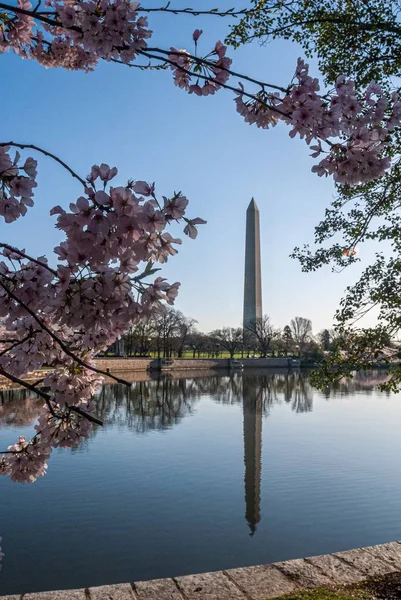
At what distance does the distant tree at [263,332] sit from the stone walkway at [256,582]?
65.4 meters

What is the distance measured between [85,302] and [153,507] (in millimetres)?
8828

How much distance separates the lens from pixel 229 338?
90875 mm

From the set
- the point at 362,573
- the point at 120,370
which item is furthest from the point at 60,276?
the point at 120,370

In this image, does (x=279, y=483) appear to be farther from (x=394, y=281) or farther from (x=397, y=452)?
(x=394, y=281)

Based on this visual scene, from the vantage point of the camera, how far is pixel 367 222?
6.75 m

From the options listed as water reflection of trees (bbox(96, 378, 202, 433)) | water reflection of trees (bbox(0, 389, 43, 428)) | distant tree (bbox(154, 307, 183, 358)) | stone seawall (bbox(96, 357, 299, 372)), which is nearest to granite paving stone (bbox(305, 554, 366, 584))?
water reflection of trees (bbox(96, 378, 202, 433))

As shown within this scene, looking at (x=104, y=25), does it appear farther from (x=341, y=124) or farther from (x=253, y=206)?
(x=253, y=206)

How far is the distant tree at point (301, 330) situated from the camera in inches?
3772

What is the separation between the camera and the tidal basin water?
24.7ft

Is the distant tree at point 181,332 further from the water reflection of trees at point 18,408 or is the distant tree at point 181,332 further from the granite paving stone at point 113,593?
the granite paving stone at point 113,593

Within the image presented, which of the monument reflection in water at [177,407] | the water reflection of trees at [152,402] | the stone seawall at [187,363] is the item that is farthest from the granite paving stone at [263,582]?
the stone seawall at [187,363]

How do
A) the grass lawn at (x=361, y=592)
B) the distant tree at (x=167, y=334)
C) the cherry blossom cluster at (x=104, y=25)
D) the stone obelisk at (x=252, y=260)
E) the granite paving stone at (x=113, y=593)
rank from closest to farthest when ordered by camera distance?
1. the cherry blossom cluster at (x=104, y=25)
2. the grass lawn at (x=361, y=592)
3. the granite paving stone at (x=113, y=593)
4. the stone obelisk at (x=252, y=260)
5. the distant tree at (x=167, y=334)

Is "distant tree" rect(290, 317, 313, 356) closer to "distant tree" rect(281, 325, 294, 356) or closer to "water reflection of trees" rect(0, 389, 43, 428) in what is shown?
"distant tree" rect(281, 325, 294, 356)

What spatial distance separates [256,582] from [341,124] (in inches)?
161
